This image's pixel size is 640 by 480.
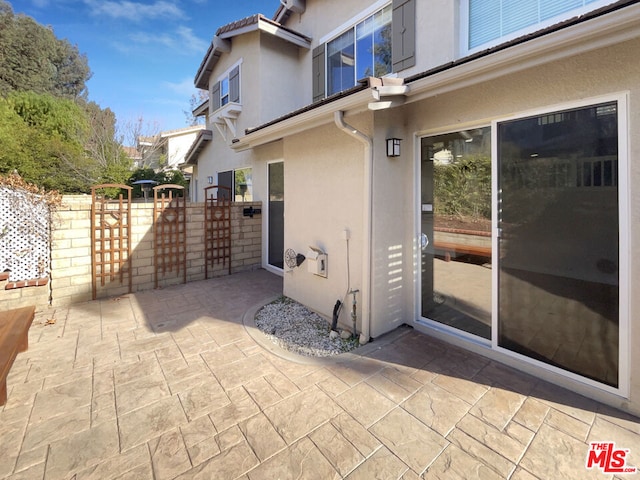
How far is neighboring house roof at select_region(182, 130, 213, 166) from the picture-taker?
14.4 meters

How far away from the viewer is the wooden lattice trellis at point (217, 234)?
9.48m

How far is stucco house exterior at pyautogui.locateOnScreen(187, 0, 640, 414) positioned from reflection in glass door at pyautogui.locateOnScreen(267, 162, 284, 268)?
238 cm

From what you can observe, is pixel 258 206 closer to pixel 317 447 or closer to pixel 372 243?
pixel 372 243

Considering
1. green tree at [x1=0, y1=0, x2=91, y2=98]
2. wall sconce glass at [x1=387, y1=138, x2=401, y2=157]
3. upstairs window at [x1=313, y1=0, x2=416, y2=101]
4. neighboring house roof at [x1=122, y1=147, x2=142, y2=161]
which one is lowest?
wall sconce glass at [x1=387, y1=138, x2=401, y2=157]

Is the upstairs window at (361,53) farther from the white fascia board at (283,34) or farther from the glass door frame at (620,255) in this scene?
the glass door frame at (620,255)

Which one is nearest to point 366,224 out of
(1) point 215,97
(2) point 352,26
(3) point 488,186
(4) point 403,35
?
(3) point 488,186

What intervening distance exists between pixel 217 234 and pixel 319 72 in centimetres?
609

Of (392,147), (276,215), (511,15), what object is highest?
(511,15)

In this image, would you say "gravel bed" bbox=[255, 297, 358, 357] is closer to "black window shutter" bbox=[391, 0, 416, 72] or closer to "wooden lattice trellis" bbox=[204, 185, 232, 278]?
"wooden lattice trellis" bbox=[204, 185, 232, 278]

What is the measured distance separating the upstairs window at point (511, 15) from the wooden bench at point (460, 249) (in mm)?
4054

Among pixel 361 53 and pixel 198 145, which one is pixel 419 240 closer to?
pixel 361 53

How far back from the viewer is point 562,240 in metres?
3.90

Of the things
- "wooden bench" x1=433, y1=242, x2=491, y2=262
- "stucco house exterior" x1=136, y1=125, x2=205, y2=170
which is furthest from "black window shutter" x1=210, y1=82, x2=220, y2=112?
"stucco house exterior" x1=136, y1=125, x2=205, y2=170

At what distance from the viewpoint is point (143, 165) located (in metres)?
25.7
